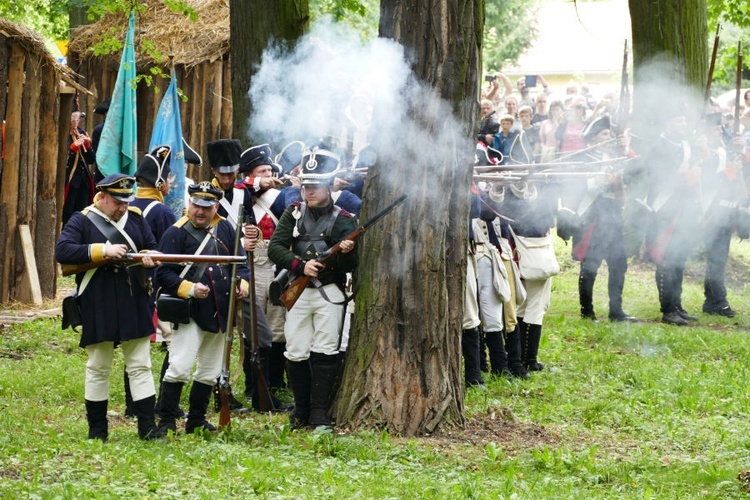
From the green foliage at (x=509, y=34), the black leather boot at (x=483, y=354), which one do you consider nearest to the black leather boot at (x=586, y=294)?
the black leather boot at (x=483, y=354)

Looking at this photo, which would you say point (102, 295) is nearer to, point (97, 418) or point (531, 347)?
point (97, 418)

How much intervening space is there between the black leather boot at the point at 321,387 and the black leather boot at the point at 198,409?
0.81 meters

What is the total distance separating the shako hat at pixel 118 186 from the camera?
7.80 m

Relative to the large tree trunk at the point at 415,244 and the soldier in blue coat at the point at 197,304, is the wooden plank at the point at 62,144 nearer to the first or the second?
Result: the soldier in blue coat at the point at 197,304

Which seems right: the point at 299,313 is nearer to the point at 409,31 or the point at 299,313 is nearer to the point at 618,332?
the point at 409,31

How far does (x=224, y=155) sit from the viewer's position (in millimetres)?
9625

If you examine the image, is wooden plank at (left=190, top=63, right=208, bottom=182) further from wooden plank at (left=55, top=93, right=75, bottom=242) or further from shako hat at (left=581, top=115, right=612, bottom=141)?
shako hat at (left=581, top=115, right=612, bottom=141)

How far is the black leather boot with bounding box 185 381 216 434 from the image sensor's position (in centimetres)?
845

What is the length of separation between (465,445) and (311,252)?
6.45 feet

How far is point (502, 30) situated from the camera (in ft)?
107

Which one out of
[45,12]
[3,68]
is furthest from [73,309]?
[45,12]

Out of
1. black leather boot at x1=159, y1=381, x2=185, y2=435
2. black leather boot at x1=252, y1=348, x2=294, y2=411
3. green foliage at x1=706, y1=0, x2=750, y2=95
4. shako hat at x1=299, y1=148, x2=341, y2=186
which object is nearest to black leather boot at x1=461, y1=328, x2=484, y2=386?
black leather boot at x1=252, y1=348, x2=294, y2=411

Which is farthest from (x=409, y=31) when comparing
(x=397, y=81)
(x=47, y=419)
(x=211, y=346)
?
(x=47, y=419)

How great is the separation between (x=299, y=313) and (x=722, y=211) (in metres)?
9.33
